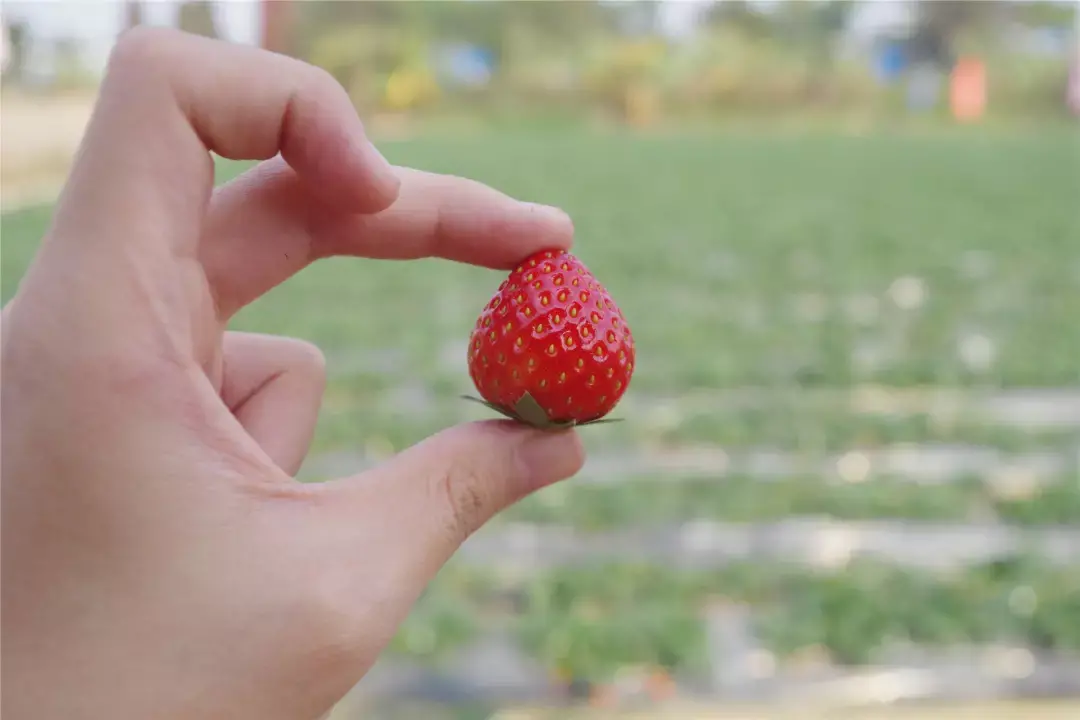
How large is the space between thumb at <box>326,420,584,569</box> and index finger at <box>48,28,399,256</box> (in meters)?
0.20

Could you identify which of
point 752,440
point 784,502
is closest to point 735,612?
point 784,502

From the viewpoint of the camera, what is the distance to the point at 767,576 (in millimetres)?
1715

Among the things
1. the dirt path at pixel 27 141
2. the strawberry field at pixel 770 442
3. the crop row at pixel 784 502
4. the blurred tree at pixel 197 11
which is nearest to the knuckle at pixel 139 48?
the strawberry field at pixel 770 442

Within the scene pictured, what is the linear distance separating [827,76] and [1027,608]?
15900 mm

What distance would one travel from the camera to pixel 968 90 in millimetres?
18859

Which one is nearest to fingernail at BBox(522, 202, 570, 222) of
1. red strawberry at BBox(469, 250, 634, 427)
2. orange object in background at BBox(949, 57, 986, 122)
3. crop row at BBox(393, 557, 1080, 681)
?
red strawberry at BBox(469, 250, 634, 427)

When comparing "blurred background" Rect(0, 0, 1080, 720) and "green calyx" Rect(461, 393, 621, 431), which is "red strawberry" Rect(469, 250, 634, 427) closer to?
"green calyx" Rect(461, 393, 621, 431)

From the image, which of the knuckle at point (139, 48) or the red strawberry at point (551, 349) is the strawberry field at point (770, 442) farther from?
the knuckle at point (139, 48)

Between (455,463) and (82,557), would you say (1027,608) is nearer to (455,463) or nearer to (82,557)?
(455,463)

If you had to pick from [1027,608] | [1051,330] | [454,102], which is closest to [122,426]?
[1027,608]

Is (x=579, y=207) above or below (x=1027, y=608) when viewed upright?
below

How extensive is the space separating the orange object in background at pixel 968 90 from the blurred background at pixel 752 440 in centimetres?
1043

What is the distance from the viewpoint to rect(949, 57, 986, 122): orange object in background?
55.9 ft

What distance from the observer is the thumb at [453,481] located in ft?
2.38
